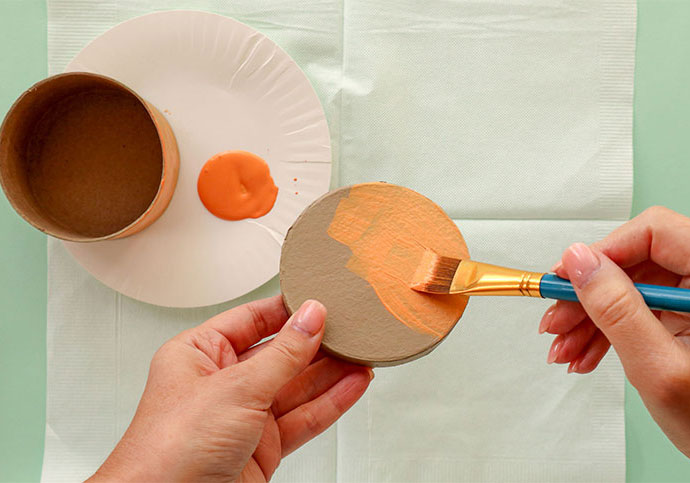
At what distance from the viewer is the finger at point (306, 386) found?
2.29 ft

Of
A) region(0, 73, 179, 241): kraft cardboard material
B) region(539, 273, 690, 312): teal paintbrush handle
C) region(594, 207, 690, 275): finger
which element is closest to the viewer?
region(539, 273, 690, 312): teal paintbrush handle

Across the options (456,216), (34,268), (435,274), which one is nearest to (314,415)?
(435,274)

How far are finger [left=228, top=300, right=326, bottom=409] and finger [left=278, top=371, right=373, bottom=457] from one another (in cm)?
14

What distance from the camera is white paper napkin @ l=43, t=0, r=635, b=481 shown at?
2.69ft

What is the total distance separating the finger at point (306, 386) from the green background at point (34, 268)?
396 millimetres

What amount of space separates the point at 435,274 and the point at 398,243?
0.05m

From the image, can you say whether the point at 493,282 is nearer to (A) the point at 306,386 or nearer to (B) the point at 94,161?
(A) the point at 306,386

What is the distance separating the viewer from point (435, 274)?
58 cm

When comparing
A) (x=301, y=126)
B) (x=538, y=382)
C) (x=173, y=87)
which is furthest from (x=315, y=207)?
(x=538, y=382)

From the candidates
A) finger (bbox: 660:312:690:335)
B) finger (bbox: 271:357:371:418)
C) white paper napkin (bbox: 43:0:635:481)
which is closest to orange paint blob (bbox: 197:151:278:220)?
white paper napkin (bbox: 43:0:635:481)

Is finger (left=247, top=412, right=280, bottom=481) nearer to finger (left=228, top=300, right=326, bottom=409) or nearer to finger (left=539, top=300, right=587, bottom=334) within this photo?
finger (left=228, top=300, right=326, bottom=409)

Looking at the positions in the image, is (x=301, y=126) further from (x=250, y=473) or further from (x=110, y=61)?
(x=250, y=473)

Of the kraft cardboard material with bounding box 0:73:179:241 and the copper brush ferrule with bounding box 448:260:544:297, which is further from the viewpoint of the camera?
the kraft cardboard material with bounding box 0:73:179:241

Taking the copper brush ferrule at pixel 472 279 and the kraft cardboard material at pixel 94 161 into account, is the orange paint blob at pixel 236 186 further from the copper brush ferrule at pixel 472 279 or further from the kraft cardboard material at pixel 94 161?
the copper brush ferrule at pixel 472 279
